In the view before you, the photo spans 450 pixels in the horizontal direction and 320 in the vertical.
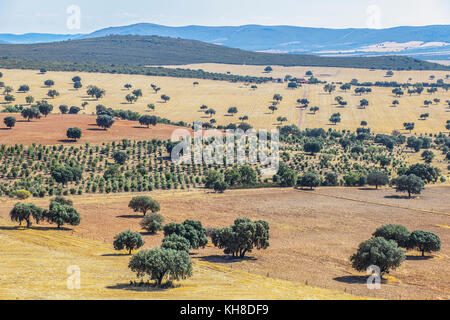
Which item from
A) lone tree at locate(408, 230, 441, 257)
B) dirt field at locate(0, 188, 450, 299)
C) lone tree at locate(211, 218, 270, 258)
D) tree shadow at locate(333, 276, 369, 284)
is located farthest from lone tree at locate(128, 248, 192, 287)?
lone tree at locate(408, 230, 441, 257)

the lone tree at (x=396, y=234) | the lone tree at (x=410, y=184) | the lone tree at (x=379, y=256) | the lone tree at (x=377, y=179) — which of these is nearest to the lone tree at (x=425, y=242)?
the lone tree at (x=396, y=234)

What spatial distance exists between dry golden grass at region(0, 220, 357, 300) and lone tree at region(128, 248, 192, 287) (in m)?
1.47

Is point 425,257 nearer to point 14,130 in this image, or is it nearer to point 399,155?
point 399,155

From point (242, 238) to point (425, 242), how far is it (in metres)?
22.9

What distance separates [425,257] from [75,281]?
138ft

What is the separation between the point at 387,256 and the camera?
54969 mm

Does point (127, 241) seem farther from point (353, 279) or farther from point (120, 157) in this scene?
point (120, 157)

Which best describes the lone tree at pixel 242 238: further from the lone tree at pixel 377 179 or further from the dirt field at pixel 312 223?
the lone tree at pixel 377 179

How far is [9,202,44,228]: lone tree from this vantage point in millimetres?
70312

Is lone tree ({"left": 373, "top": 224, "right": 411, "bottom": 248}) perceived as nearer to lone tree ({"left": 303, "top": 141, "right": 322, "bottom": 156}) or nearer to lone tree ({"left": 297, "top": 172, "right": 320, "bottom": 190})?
lone tree ({"left": 297, "top": 172, "right": 320, "bottom": 190})

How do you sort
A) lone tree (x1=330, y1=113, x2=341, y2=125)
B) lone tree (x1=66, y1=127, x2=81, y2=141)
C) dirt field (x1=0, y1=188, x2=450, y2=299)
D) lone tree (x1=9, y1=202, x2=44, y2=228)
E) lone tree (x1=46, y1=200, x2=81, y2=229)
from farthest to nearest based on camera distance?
lone tree (x1=330, y1=113, x2=341, y2=125) < lone tree (x1=66, y1=127, x2=81, y2=141) < lone tree (x1=46, y1=200, x2=81, y2=229) < lone tree (x1=9, y1=202, x2=44, y2=228) < dirt field (x1=0, y1=188, x2=450, y2=299)

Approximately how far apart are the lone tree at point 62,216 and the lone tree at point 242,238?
21.0 metres

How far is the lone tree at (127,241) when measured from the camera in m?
62.0
